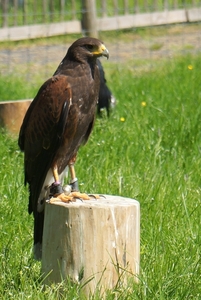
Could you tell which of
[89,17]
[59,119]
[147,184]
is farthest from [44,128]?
[89,17]

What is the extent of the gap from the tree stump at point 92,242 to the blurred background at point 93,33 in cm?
513

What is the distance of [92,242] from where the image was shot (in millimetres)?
4039

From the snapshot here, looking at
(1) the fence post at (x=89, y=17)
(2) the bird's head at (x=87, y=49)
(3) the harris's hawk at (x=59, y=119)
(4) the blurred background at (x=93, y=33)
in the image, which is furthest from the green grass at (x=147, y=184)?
(4) the blurred background at (x=93, y=33)

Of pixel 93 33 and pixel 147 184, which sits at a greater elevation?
pixel 93 33

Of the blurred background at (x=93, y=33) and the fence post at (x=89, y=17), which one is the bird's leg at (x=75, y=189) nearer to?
the blurred background at (x=93, y=33)

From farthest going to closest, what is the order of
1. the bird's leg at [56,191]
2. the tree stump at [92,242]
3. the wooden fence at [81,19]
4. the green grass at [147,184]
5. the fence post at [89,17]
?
the fence post at [89,17] → the wooden fence at [81,19] → the bird's leg at [56,191] → the green grass at [147,184] → the tree stump at [92,242]

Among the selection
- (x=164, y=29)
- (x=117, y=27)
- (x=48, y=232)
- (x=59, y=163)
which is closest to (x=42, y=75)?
(x=117, y=27)

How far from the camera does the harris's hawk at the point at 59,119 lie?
480 cm

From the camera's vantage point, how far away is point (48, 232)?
13.6ft

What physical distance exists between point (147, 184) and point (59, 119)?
4.15 feet

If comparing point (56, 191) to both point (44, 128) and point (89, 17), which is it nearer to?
point (44, 128)

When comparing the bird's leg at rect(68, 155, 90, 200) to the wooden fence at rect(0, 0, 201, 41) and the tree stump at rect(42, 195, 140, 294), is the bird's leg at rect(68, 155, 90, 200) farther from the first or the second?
the wooden fence at rect(0, 0, 201, 41)

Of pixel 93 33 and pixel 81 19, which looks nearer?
pixel 93 33

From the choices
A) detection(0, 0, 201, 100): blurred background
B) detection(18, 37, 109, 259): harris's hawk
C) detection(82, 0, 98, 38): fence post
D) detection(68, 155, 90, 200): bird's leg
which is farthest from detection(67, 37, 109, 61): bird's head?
detection(82, 0, 98, 38): fence post
